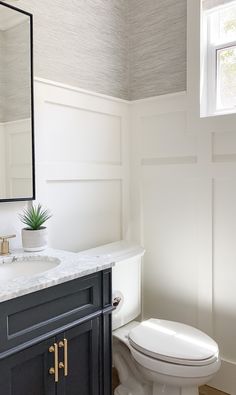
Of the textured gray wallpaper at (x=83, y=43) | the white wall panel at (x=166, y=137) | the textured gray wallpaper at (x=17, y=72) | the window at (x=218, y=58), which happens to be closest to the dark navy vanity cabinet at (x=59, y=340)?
the textured gray wallpaper at (x=17, y=72)

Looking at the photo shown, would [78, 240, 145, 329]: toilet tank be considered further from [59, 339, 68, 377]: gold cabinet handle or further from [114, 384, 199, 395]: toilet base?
[59, 339, 68, 377]: gold cabinet handle

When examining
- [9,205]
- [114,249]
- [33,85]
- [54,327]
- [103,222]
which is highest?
[33,85]

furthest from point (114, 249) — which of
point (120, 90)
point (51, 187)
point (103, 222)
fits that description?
point (120, 90)

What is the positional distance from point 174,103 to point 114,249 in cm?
94

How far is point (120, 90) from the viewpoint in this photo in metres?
2.18

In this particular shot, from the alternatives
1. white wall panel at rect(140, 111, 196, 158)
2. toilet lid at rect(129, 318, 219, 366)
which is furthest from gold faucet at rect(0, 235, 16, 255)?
white wall panel at rect(140, 111, 196, 158)

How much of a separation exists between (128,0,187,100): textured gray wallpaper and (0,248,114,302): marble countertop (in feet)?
3.96

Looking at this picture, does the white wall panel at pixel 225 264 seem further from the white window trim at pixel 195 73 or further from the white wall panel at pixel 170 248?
the white window trim at pixel 195 73

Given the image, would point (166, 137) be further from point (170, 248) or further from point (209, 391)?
point (209, 391)

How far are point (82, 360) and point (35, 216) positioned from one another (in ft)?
2.18

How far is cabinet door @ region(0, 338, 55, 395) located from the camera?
103 centimetres

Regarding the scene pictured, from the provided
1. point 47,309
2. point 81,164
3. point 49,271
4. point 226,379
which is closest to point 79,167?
point 81,164

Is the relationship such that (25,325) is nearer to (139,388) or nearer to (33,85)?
(139,388)

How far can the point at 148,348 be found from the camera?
148 cm
